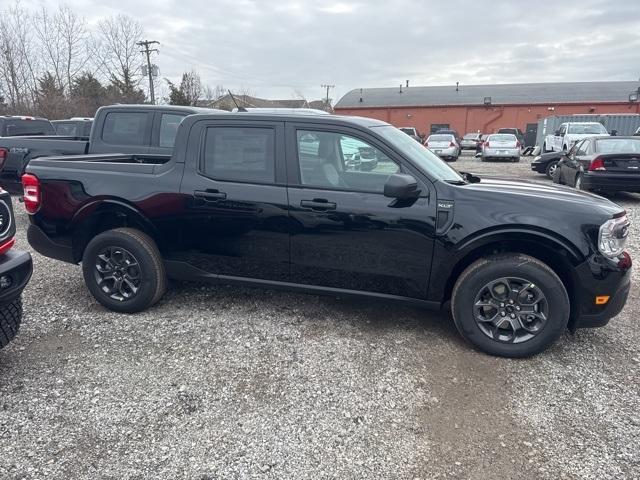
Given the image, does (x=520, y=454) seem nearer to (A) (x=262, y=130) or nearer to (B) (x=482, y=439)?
(B) (x=482, y=439)

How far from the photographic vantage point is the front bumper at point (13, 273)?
8.93 ft

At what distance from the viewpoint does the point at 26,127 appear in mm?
10969

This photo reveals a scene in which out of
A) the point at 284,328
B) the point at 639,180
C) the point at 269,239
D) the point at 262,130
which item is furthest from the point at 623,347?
the point at 639,180

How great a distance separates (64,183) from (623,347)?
16.6 feet

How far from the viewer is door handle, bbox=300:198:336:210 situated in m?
3.51

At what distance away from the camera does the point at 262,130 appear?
3.74 metres

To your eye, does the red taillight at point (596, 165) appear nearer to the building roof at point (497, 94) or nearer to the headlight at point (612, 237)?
the headlight at point (612, 237)

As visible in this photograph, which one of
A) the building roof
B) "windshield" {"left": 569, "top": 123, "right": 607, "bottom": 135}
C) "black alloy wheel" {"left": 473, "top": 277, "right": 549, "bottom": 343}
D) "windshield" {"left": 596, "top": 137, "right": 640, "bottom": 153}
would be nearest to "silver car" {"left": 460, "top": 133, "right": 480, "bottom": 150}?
"windshield" {"left": 569, "top": 123, "right": 607, "bottom": 135}

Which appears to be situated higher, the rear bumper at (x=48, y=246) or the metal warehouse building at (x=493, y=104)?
the metal warehouse building at (x=493, y=104)

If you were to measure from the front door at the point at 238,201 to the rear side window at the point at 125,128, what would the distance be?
359 centimetres

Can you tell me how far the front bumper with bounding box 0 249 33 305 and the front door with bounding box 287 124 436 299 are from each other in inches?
74.6

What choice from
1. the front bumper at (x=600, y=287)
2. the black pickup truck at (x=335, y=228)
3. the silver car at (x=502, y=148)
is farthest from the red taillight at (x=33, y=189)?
the silver car at (x=502, y=148)

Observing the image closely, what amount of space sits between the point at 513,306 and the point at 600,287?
0.61 meters

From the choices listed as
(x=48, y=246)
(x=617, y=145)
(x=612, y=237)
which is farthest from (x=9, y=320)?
(x=617, y=145)
